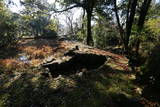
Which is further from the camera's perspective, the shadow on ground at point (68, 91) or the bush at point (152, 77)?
the bush at point (152, 77)

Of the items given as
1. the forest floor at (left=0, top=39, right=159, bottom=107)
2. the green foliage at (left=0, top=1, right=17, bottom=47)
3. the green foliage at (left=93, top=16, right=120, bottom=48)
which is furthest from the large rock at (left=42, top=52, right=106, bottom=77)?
the green foliage at (left=93, top=16, right=120, bottom=48)

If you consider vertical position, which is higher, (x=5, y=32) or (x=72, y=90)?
(x=5, y=32)

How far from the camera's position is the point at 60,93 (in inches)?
226

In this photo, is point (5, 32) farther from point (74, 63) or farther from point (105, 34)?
point (105, 34)

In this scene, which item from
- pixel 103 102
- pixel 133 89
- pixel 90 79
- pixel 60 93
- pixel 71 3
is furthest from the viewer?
pixel 71 3

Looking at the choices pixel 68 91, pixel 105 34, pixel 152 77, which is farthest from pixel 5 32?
pixel 105 34

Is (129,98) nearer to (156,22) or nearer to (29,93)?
(29,93)

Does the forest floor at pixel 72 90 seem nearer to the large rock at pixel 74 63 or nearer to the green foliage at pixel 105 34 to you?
the large rock at pixel 74 63

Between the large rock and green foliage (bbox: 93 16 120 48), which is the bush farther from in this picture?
green foliage (bbox: 93 16 120 48)

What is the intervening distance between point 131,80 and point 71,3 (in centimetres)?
1407

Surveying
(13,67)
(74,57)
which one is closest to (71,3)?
(74,57)

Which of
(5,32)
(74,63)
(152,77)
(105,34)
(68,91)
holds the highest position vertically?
(5,32)

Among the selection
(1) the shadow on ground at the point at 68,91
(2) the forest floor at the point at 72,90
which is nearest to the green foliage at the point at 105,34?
(2) the forest floor at the point at 72,90

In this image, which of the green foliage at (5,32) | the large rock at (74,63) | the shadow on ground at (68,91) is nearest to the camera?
the shadow on ground at (68,91)
